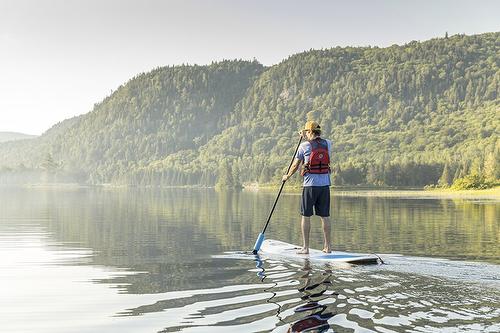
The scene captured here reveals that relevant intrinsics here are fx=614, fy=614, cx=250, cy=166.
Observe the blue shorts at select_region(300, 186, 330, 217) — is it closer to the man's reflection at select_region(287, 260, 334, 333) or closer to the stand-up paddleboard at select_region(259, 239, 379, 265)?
the stand-up paddleboard at select_region(259, 239, 379, 265)

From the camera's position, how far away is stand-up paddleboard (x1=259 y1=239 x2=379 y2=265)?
17.4m

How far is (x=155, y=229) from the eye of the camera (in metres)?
34.4

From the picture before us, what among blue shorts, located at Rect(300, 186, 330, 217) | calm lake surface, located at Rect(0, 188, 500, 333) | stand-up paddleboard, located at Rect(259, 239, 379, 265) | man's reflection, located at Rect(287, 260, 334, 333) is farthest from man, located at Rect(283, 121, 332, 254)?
man's reflection, located at Rect(287, 260, 334, 333)

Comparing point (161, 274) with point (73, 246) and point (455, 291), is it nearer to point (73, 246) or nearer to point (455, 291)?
point (455, 291)

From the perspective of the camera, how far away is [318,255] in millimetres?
18703

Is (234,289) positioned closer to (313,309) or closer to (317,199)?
(313,309)

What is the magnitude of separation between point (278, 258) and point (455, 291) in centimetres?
724

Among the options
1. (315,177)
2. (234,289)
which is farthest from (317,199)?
(234,289)

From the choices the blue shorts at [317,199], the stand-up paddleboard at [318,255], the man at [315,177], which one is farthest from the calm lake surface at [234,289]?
the blue shorts at [317,199]

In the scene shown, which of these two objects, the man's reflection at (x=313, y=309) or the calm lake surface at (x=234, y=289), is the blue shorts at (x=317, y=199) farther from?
the man's reflection at (x=313, y=309)

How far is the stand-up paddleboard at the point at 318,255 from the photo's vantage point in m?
17.4

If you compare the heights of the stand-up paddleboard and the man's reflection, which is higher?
the stand-up paddleboard

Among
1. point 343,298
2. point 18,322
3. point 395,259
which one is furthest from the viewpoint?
point 395,259

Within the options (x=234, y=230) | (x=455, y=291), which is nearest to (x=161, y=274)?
(x=455, y=291)
